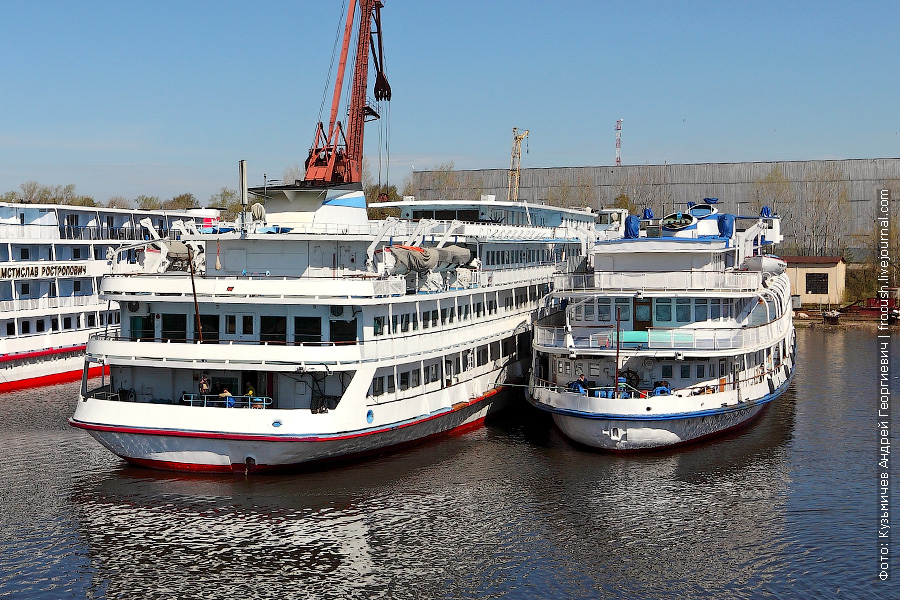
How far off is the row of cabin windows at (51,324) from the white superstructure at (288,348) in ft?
68.3

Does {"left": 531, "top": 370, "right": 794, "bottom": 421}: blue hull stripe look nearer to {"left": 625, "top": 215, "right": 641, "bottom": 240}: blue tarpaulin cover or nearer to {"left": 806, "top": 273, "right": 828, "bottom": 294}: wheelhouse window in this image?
Answer: {"left": 625, "top": 215, "right": 641, "bottom": 240}: blue tarpaulin cover

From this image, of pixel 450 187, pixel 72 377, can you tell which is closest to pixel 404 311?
pixel 72 377

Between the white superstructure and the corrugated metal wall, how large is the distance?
77645mm

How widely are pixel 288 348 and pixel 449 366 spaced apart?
9.17 m

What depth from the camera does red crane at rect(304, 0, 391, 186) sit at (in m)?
53.1

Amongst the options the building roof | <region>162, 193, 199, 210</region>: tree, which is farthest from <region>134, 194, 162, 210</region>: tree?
the building roof

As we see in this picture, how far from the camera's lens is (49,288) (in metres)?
55.3

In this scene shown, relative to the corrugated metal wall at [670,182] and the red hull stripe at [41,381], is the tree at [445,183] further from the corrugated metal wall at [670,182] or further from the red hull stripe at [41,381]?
the red hull stripe at [41,381]

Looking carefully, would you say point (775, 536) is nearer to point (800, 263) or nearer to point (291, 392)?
point (291, 392)

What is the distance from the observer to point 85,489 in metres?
30.6

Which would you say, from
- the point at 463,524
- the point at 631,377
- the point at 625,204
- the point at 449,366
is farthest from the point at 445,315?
the point at 625,204

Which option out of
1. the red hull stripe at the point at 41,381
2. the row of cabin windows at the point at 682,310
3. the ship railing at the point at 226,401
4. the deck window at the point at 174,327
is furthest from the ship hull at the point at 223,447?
the red hull stripe at the point at 41,381

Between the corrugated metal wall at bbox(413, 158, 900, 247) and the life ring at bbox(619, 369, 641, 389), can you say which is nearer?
the life ring at bbox(619, 369, 641, 389)

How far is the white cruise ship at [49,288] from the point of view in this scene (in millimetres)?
51125
